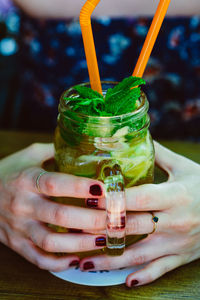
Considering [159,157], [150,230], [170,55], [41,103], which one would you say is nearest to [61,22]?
[41,103]

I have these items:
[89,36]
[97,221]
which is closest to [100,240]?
[97,221]

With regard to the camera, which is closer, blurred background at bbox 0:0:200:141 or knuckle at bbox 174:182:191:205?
knuckle at bbox 174:182:191:205

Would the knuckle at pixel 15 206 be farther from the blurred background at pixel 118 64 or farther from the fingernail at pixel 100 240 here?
the blurred background at pixel 118 64

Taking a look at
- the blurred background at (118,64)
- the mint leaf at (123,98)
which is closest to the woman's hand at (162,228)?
the mint leaf at (123,98)

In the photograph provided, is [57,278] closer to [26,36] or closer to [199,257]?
[199,257]

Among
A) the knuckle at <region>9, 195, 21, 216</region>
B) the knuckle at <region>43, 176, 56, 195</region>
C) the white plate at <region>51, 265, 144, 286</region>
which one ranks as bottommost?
the white plate at <region>51, 265, 144, 286</region>

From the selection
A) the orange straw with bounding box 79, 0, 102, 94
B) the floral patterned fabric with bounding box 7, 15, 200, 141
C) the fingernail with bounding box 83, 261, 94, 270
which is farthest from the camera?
the floral patterned fabric with bounding box 7, 15, 200, 141

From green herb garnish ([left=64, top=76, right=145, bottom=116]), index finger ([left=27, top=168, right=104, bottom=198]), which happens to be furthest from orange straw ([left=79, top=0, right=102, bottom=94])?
index finger ([left=27, top=168, right=104, bottom=198])

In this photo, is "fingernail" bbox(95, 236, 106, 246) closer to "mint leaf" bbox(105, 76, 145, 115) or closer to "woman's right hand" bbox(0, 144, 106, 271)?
"woman's right hand" bbox(0, 144, 106, 271)
